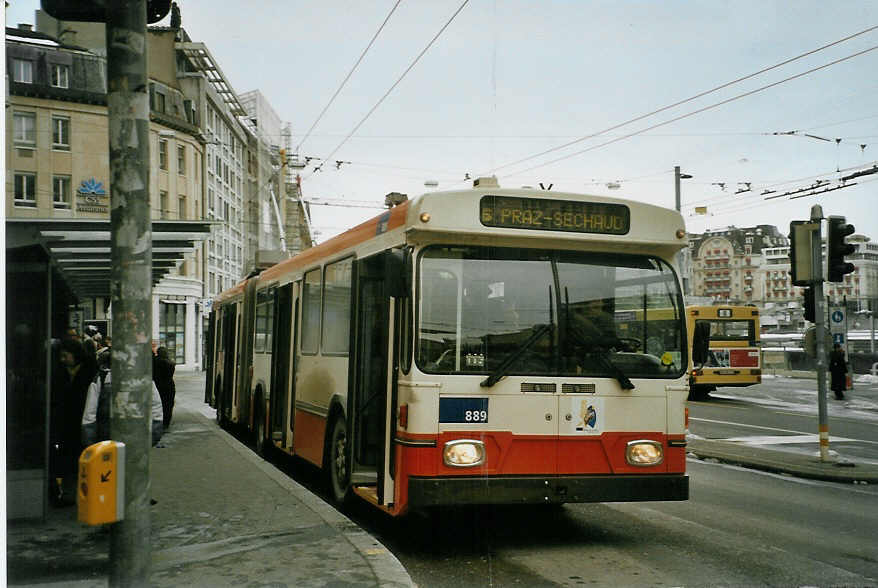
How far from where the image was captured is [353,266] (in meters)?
9.02

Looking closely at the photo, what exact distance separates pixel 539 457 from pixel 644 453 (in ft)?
3.00

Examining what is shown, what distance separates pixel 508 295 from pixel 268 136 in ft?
190

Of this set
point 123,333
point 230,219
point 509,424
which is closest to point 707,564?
point 509,424

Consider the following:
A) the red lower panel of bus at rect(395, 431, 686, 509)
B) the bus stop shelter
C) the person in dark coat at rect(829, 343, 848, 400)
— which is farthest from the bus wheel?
the person in dark coat at rect(829, 343, 848, 400)

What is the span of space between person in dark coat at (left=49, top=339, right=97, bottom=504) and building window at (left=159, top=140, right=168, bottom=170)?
45.2 m

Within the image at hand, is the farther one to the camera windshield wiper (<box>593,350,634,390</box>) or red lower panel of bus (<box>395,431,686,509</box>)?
windshield wiper (<box>593,350,634,390</box>)

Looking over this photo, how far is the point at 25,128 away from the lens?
4375 centimetres

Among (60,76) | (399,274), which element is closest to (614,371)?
(399,274)

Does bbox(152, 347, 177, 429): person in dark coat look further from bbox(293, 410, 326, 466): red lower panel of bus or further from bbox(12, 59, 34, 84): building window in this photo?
bbox(12, 59, 34, 84): building window

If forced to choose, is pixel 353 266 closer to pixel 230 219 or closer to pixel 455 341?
pixel 455 341

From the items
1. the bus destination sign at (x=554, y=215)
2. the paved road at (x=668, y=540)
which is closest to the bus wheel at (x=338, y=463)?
the paved road at (x=668, y=540)

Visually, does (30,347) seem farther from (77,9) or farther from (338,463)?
(77,9)

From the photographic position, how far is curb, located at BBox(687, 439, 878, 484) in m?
11.9

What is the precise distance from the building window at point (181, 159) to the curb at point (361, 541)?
Answer: 46670mm
